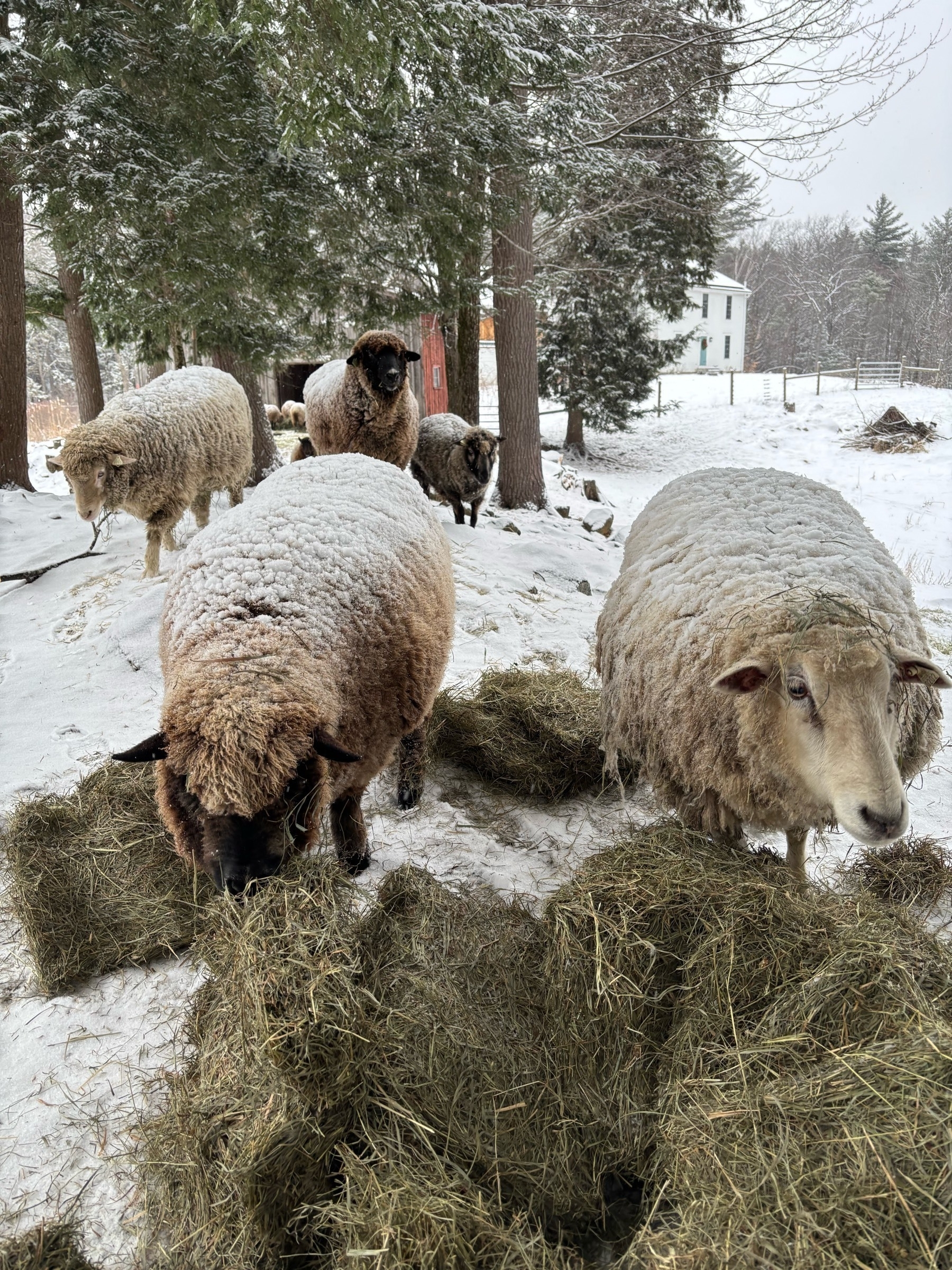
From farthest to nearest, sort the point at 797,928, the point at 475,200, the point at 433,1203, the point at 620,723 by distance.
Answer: the point at 475,200 < the point at 620,723 < the point at 797,928 < the point at 433,1203

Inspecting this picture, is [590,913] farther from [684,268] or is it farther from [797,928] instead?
[684,268]

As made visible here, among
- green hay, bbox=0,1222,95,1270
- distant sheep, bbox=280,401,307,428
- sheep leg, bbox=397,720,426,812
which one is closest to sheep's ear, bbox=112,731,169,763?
green hay, bbox=0,1222,95,1270

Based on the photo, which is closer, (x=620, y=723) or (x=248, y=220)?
(x=620, y=723)

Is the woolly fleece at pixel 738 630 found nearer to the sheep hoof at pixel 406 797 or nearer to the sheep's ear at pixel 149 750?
the sheep hoof at pixel 406 797

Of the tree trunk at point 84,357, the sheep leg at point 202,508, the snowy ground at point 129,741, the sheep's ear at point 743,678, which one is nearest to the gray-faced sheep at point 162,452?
the sheep leg at point 202,508

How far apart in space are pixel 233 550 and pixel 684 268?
16491 millimetres

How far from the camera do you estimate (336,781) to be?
2621 millimetres

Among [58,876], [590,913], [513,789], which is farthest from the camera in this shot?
[513,789]

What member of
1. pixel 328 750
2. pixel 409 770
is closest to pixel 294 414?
pixel 409 770

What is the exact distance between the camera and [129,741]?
13.2 ft

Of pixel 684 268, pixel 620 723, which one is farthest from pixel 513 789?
pixel 684 268

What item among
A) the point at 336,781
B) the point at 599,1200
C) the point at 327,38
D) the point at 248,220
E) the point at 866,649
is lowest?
the point at 599,1200

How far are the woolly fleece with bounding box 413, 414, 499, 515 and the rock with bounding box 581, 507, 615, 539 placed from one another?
189 centimetres

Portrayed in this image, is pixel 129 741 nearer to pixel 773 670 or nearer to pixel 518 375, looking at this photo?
pixel 773 670
